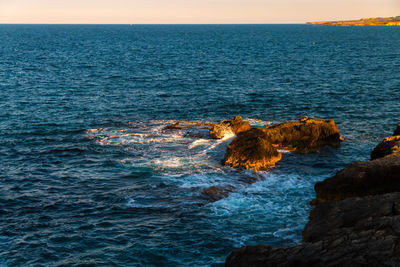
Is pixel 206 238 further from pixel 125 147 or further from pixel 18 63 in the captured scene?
pixel 18 63

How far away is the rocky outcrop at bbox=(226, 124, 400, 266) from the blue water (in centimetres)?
276

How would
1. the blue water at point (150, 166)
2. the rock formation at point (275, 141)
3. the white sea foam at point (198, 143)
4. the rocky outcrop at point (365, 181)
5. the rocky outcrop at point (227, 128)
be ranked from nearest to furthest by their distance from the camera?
the blue water at point (150, 166)
the rocky outcrop at point (365, 181)
the rock formation at point (275, 141)
the white sea foam at point (198, 143)
the rocky outcrop at point (227, 128)

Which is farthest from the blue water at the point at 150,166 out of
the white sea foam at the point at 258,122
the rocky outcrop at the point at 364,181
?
the rocky outcrop at the point at 364,181

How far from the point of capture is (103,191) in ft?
90.1


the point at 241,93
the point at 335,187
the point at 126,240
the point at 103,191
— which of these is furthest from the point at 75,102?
the point at 335,187

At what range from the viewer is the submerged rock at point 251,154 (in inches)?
1208

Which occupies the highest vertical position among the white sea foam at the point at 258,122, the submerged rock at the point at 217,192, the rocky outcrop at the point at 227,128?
the rocky outcrop at the point at 227,128

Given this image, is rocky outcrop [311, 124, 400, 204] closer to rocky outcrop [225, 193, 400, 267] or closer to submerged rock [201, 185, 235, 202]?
rocky outcrop [225, 193, 400, 267]

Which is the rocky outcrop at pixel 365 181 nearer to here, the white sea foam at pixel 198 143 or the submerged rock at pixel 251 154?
the submerged rock at pixel 251 154

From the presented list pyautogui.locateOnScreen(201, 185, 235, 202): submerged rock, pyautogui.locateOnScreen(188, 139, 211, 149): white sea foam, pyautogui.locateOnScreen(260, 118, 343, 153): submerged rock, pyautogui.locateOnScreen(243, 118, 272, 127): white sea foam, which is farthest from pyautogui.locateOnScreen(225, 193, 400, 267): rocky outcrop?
pyautogui.locateOnScreen(243, 118, 272, 127): white sea foam

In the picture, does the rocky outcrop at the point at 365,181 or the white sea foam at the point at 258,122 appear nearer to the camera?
the rocky outcrop at the point at 365,181

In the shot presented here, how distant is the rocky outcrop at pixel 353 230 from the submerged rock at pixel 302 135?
39.2ft

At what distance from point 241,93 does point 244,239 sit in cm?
3947

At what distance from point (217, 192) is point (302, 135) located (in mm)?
12167
